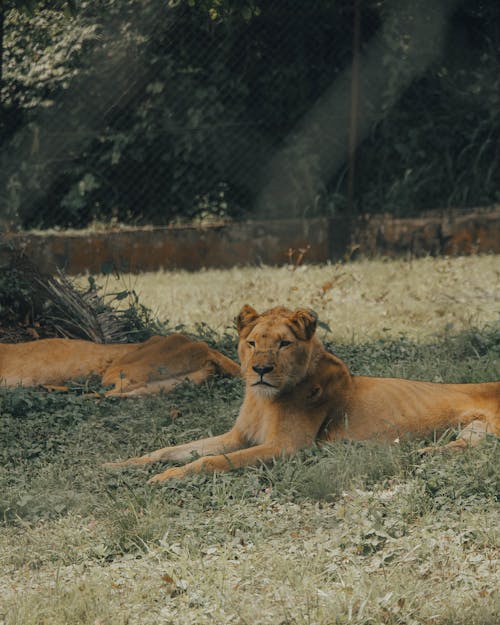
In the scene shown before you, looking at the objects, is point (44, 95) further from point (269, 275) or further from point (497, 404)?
point (497, 404)

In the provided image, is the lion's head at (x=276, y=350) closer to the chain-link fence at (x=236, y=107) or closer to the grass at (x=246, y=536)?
the grass at (x=246, y=536)

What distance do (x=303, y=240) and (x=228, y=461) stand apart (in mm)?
6299

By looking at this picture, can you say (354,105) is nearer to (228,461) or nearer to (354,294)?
→ (354,294)

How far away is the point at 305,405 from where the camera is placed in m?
4.66

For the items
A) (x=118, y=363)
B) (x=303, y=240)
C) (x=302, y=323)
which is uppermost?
(x=302, y=323)

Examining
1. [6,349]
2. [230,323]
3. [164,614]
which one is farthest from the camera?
[230,323]

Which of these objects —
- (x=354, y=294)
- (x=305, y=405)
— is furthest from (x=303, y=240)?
(x=305, y=405)

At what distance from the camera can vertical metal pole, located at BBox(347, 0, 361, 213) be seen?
10.4 meters

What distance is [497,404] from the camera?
15.6ft

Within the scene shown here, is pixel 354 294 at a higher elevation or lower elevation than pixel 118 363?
lower

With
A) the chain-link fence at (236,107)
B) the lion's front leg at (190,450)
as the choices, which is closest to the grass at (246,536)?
the lion's front leg at (190,450)

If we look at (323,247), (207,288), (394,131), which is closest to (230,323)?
(207,288)

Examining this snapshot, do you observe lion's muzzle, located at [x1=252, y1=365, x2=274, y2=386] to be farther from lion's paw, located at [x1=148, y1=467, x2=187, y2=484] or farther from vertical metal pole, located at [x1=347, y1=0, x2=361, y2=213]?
vertical metal pole, located at [x1=347, y1=0, x2=361, y2=213]

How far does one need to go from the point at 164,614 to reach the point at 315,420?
1600 millimetres
